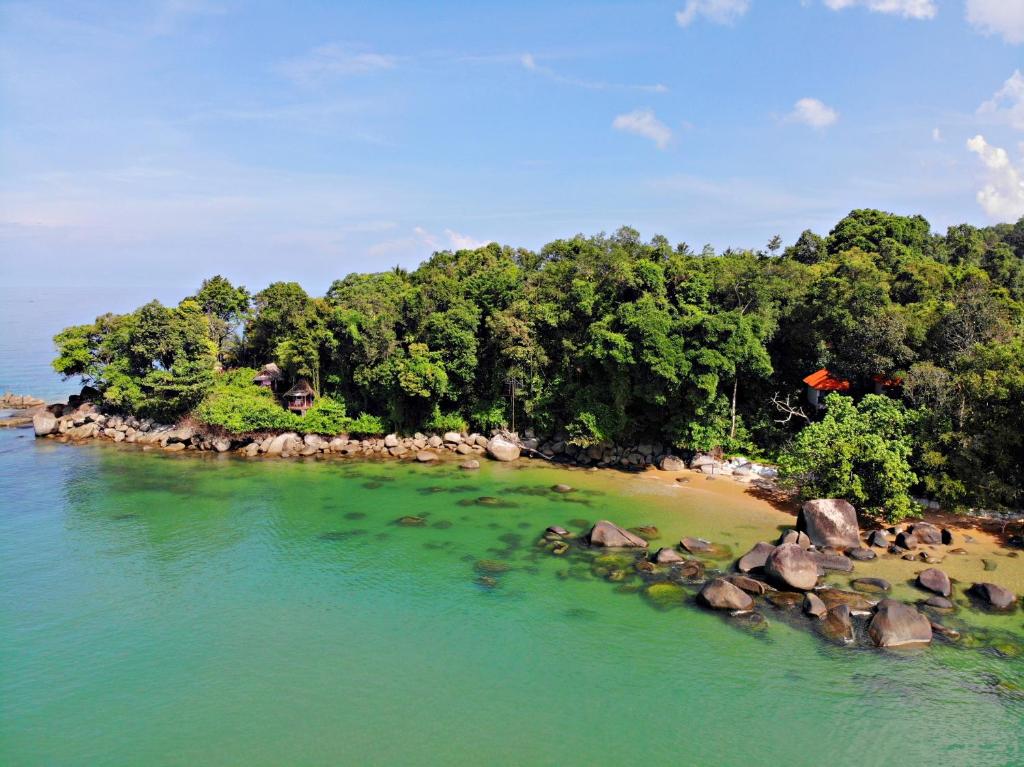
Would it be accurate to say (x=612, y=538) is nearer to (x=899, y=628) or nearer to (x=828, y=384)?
(x=899, y=628)

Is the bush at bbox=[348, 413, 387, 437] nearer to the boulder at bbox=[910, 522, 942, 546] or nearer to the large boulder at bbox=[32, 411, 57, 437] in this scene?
the large boulder at bbox=[32, 411, 57, 437]

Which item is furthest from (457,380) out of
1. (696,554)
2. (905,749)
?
(905,749)

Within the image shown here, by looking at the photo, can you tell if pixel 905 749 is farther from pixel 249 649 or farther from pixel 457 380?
pixel 457 380

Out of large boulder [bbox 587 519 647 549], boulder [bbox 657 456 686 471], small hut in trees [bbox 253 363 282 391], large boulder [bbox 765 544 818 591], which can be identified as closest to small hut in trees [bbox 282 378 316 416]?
small hut in trees [bbox 253 363 282 391]

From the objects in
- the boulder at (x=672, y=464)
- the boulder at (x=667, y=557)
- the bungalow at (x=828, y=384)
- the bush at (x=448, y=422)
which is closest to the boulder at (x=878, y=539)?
the boulder at (x=667, y=557)

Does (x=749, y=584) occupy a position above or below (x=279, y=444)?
below

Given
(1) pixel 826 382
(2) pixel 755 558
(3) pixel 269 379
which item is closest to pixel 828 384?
(1) pixel 826 382
